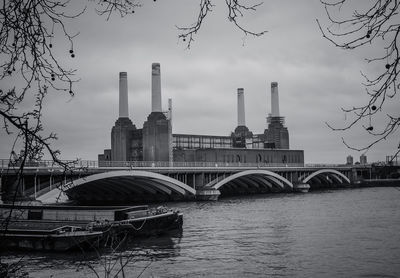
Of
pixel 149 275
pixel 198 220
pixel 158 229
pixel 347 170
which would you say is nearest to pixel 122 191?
pixel 198 220

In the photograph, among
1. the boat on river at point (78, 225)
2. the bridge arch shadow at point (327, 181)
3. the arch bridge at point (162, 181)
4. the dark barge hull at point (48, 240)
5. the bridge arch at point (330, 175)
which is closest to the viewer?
the dark barge hull at point (48, 240)

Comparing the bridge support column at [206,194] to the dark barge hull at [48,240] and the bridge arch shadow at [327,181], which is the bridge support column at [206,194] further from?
the bridge arch shadow at [327,181]

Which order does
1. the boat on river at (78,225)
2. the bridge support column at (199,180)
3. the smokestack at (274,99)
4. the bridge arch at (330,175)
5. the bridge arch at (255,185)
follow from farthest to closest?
the smokestack at (274,99), the bridge arch at (330,175), the bridge arch at (255,185), the bridge support column at (199,180), the boat on river at (78,225)

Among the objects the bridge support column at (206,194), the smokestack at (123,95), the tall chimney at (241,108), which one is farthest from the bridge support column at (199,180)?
the tall chimney at (241,108)

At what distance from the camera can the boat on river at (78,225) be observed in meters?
A: 23.5

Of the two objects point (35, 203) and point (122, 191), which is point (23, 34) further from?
point (122, 191)

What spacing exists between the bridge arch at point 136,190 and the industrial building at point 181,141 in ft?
13.5

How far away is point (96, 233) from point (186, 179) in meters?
40.6

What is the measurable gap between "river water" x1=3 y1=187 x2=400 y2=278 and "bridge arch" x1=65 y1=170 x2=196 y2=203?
22.1 meters

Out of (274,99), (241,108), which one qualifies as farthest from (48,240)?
(274,99)

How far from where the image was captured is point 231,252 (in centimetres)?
2264

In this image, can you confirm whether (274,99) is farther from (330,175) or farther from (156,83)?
(156,83)

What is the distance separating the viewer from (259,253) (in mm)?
22188

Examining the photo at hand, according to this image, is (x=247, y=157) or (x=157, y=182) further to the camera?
(x=247, y=157)
